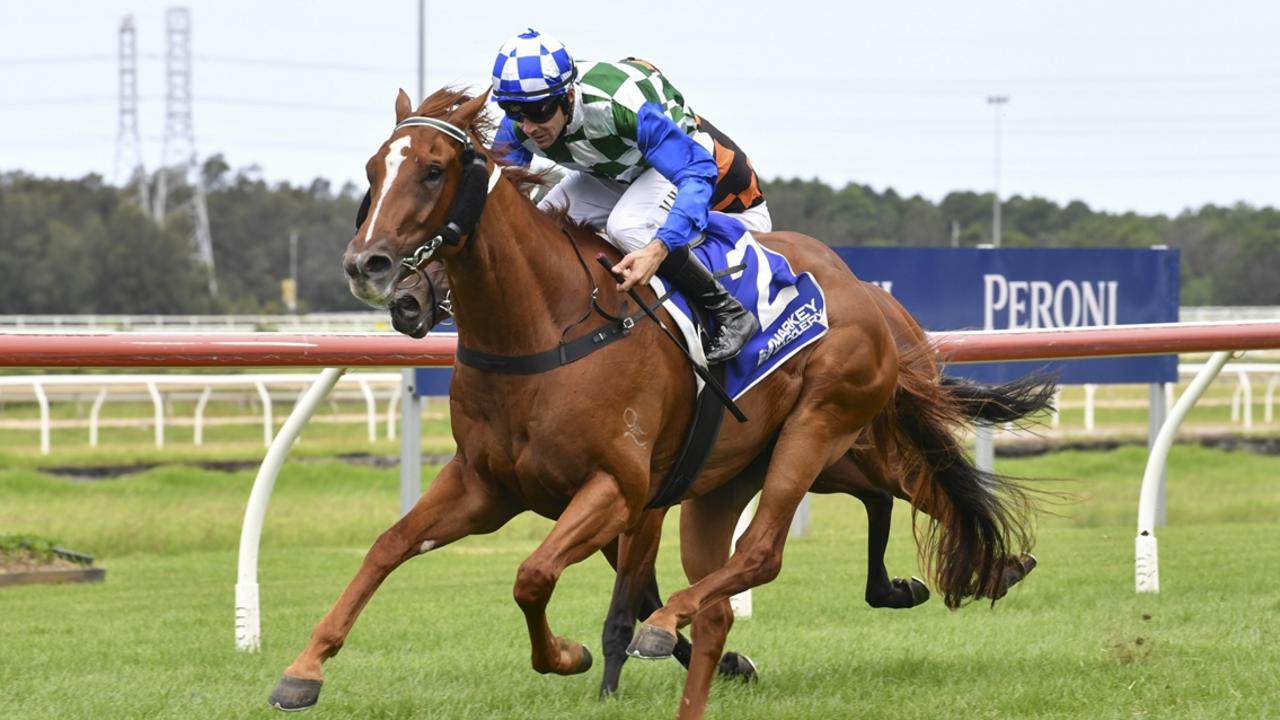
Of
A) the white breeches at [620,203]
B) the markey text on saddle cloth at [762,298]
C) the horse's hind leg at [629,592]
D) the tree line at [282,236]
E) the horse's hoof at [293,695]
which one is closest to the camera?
the horse's hoof at [293,695]

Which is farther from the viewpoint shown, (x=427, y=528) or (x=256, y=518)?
(x=256, y=518)

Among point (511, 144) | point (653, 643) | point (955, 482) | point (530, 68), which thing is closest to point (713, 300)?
point (511, 144)

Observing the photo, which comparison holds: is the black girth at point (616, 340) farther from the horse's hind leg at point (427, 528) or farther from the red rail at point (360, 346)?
the red rail at point (360, 346)

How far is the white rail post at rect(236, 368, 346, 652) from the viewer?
540cm

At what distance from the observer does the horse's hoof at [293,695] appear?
373cm

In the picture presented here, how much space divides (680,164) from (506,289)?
0.62m

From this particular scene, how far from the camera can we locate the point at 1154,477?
6520 millimetres

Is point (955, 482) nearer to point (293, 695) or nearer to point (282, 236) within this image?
point (293, 695)

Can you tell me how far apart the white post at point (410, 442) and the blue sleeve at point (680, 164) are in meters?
4.79

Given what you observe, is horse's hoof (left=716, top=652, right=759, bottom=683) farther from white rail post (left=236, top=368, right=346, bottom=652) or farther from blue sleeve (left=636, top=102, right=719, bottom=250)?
white rail post (left=236, top=368, right=346, bottom=652)

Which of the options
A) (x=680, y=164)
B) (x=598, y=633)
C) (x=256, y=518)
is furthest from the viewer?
(x=598, y=633)

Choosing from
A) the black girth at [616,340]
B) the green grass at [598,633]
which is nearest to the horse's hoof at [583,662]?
the green grass at [598,633]

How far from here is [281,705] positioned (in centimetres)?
373

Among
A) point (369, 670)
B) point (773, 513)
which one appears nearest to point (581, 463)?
point (773, 513)
